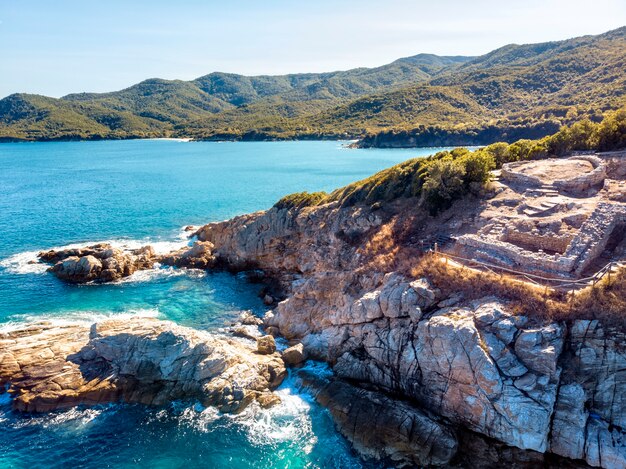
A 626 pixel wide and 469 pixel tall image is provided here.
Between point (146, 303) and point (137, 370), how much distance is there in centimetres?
1206

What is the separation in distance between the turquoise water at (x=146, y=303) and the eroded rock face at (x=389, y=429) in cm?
80

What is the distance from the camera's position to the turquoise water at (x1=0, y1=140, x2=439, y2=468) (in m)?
19.4

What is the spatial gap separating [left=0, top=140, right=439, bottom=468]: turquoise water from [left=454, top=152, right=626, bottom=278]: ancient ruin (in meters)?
13.6

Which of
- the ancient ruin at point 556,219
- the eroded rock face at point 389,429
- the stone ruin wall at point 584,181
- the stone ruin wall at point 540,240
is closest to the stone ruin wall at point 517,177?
the ancient ruin at point 556,219

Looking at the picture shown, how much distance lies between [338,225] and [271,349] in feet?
42.9

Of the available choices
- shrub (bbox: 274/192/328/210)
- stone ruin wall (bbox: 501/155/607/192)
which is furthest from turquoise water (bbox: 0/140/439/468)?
stone ruin wall (bbox: 501/155/607/192)

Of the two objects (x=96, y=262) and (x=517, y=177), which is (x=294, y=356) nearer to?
(x=517, y=177)

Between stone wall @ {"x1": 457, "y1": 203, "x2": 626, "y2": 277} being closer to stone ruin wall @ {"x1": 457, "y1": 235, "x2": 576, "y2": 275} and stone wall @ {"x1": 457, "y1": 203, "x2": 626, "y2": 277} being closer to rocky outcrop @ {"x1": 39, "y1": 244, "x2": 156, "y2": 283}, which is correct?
stone ruin wall @ {"x1": 457, "y1": 235, "x2": 576, "y2": 275}

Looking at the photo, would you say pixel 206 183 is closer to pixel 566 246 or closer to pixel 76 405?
pixel 76 405

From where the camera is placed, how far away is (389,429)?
19406mm

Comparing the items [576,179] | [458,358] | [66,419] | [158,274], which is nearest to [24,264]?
[158,274]

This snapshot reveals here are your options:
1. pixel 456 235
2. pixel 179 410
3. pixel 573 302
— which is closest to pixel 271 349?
pixel 179 410

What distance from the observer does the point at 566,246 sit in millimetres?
22562

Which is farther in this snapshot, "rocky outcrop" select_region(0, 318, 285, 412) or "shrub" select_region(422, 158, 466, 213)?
"shrub" select_region(422, 158, 466, 213)
